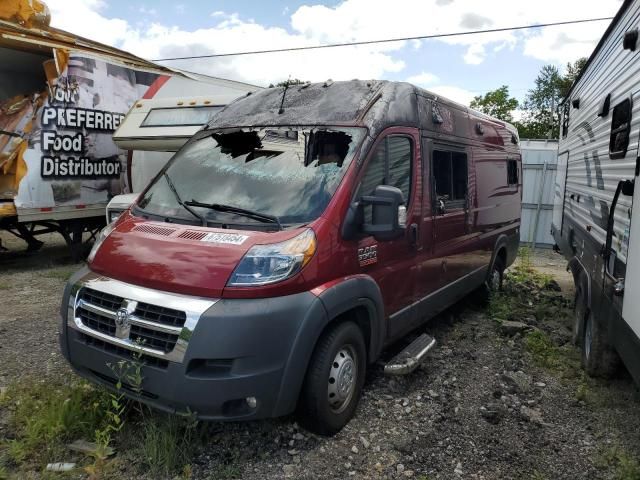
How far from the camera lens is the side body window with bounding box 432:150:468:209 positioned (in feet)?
14.8

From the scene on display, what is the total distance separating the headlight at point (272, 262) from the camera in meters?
2.88

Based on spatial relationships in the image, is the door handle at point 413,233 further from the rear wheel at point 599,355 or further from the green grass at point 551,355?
the green grass at point 551,355

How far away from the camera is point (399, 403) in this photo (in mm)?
3867

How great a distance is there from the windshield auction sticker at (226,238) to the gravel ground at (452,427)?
51.0 inches

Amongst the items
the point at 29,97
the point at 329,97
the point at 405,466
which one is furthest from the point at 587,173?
the point at 29,97

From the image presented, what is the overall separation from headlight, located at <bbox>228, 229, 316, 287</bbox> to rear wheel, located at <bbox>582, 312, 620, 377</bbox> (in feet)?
8.44

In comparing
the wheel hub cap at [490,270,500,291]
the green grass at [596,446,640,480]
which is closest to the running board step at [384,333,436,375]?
the green grass at [596,446,640,480]

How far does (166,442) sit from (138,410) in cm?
60

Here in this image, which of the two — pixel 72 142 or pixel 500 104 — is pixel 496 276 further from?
pixel 500 104

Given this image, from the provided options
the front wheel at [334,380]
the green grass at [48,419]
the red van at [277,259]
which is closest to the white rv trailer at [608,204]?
the red van at [277,259]

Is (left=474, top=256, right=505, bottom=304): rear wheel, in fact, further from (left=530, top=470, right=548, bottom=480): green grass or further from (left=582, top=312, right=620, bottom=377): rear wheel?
(left=530, top=470, right=548, bottom=480): green grass

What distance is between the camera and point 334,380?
329 cm

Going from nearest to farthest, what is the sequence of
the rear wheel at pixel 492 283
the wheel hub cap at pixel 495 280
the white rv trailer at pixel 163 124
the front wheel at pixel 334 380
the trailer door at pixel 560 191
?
the front wheel at pixel 334 380 < the rear wheel at pixel 492 283 < the wheel hub cap at pixel 495 280 < the white rv trailer at pixel 163 124 < the trailer door at pixel 560 191

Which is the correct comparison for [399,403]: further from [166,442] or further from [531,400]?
[166,442]
